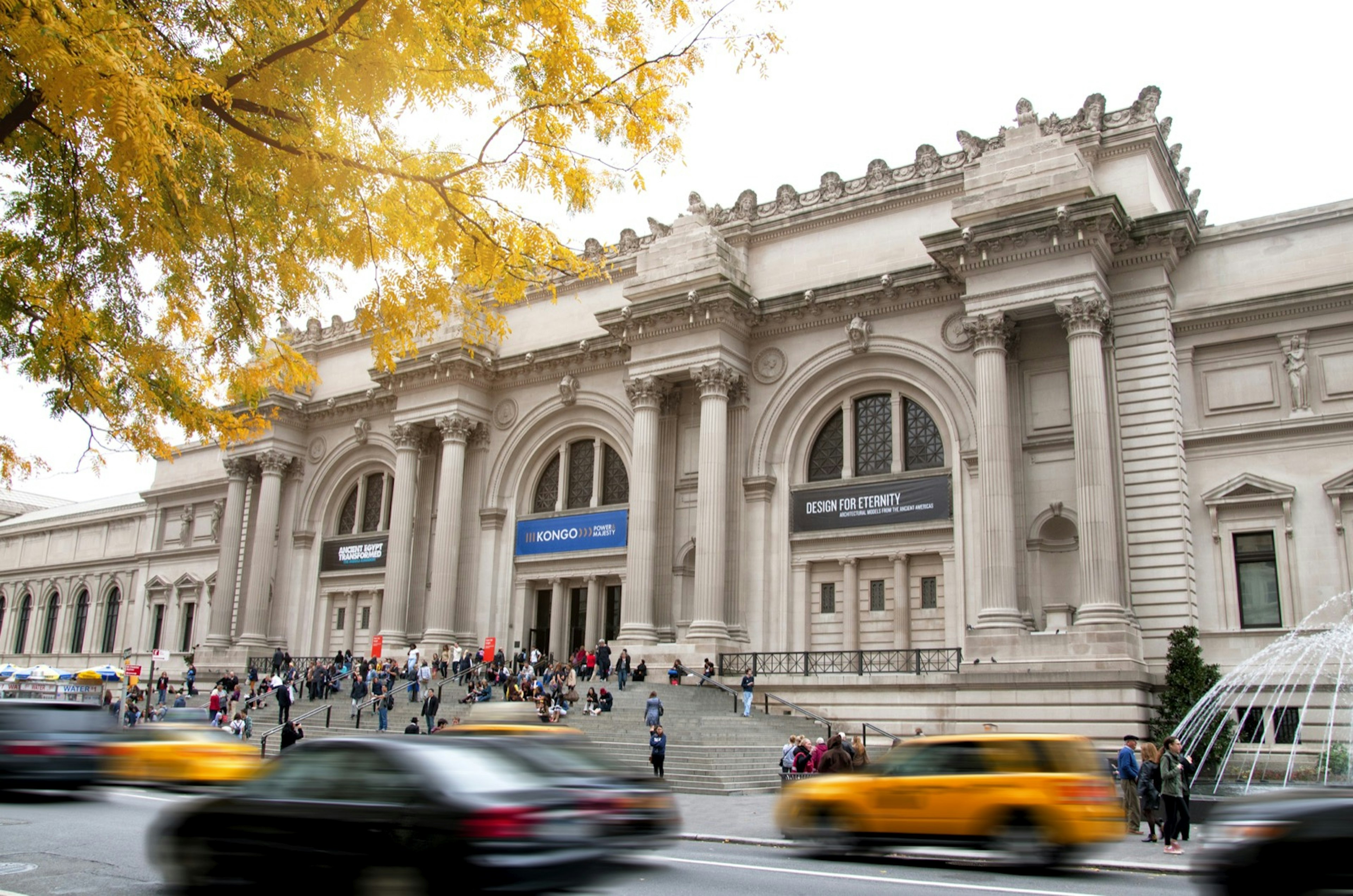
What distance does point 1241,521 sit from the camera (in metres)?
28.6

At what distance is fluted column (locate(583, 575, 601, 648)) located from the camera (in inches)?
1553

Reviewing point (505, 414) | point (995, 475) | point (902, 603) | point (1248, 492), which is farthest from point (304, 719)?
point (1248, 492)

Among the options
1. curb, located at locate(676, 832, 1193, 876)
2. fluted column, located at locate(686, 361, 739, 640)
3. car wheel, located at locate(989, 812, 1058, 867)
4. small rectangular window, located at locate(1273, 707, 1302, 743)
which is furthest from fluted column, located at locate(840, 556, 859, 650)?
car wheel, located at locate(989, 812, 1058, 867)

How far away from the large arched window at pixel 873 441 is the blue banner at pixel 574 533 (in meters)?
7.05

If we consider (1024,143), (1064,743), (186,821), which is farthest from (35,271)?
(1024,143)

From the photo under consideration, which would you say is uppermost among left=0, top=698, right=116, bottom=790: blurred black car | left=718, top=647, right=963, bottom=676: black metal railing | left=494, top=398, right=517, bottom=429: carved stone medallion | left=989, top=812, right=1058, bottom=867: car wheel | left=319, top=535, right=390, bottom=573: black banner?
left=494, top=398, right=517, bottom=429: carved stone medallion

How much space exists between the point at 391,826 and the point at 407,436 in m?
37.4

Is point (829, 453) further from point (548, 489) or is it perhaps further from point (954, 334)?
point (548, 489)

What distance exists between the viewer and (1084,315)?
95.3 feet

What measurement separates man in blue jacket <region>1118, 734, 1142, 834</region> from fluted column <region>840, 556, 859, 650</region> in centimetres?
1514

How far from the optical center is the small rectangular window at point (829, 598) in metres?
34.5

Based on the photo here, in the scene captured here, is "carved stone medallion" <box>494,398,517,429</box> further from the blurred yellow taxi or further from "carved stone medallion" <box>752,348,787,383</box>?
the blurred yellow taxi

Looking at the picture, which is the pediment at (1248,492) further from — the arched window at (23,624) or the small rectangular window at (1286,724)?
the arched window at (23,624)

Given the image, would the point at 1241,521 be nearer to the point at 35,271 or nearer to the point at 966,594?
the point at 966,594
